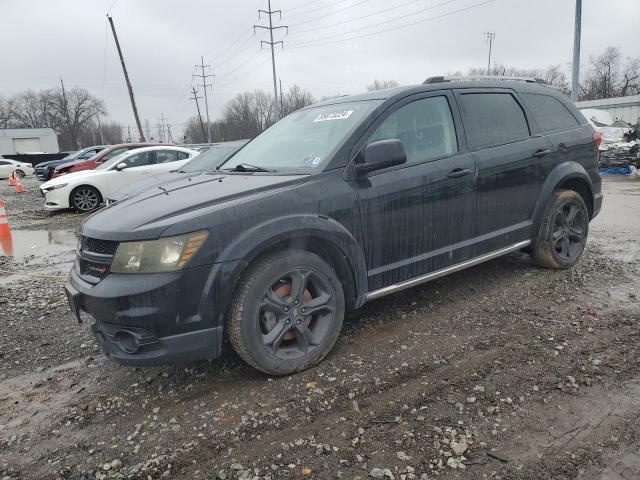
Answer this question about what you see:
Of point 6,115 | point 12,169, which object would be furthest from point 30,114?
point 12,169

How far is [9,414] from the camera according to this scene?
2.92 m

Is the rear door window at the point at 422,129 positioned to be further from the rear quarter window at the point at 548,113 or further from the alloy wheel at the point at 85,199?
the alloy wheel at the point at 85,199

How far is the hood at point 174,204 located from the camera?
2.70 meters

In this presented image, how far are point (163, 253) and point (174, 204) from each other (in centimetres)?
41

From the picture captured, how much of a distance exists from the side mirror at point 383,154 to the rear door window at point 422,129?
0.28 metres

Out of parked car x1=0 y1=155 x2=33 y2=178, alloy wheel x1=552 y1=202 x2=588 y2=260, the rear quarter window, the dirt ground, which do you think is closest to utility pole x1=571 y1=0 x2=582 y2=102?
the rear quarter window

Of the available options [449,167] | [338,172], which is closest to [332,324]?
[338,172]

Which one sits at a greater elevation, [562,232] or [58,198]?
[58,198]

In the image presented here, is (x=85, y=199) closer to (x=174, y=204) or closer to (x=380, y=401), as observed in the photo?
(x=174, y=204)

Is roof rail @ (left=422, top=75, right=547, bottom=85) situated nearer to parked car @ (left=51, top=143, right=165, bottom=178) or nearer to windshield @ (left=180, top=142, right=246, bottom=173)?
windshield @ (left=180, top=142, right=246, bottom=173)

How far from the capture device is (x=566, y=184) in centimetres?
477

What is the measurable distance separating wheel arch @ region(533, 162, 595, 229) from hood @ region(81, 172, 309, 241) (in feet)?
8.45

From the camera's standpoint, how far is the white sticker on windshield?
12.0 feet

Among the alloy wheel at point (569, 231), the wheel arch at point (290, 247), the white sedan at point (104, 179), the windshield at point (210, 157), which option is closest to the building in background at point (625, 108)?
the windshield at point (210, 157)
